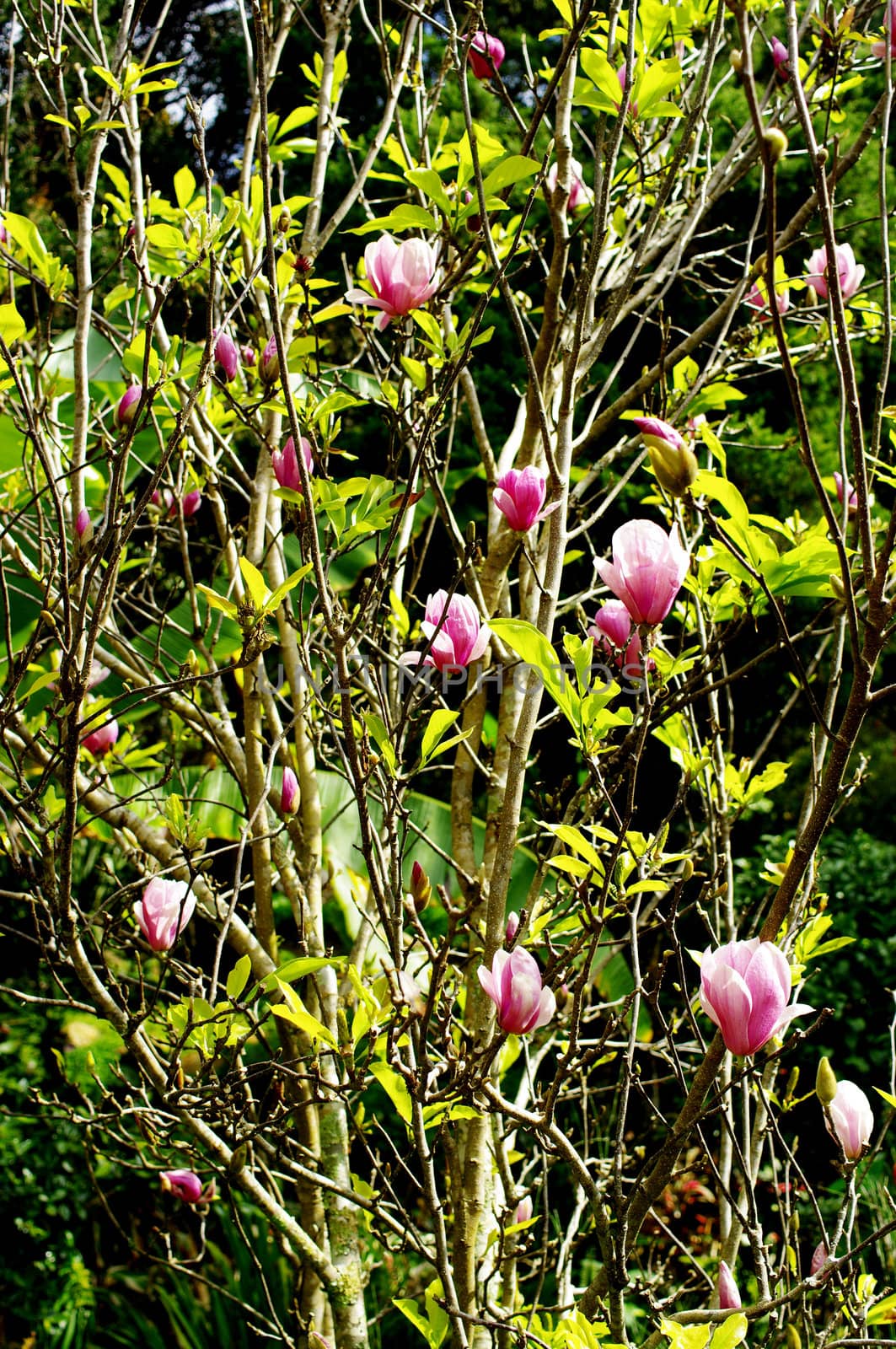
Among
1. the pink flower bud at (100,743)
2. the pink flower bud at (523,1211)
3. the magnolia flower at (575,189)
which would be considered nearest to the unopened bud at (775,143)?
the magnolia flower at (575,189)

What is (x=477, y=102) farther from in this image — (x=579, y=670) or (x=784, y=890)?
(x=784, y=890)

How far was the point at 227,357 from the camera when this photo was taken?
1.59 metres

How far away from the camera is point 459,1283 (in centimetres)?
141

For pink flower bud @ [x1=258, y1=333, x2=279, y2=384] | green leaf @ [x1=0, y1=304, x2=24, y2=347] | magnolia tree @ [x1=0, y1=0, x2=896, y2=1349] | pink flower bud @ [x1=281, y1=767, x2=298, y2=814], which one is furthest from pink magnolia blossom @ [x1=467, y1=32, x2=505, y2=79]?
pink flower bud @ [x1=281, y1=767, x2=298, y2=814]

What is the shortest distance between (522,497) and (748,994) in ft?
1.93

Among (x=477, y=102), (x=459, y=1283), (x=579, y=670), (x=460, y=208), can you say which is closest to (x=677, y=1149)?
(x=579, y=670)

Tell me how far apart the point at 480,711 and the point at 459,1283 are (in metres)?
0.80

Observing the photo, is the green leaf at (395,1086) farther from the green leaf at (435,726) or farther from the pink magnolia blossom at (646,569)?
the pink magnolia blossom at (646,569)

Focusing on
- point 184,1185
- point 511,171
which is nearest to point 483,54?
point 511,171

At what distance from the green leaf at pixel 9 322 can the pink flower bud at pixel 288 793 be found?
699 mm

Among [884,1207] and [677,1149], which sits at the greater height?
[677,1149]

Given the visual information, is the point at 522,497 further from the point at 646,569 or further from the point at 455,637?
the point at 646,569

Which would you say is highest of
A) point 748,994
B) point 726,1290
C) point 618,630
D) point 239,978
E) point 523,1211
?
point 618,630

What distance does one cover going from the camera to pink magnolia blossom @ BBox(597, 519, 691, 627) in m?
0.92
